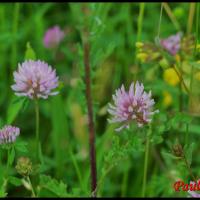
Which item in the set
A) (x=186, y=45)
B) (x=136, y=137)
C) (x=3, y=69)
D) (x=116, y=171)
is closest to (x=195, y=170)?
(x=116, y=171)

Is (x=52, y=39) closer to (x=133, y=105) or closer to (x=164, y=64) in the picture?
(x=164, y=64)

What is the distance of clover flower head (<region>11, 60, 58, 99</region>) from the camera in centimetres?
130

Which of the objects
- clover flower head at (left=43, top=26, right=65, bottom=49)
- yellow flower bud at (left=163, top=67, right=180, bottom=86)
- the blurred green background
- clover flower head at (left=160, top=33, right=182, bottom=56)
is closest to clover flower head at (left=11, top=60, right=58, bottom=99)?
the blurred green background

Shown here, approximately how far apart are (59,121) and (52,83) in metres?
0.62

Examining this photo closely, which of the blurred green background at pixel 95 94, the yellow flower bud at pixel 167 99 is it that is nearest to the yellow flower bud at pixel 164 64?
the blurred green background at pixel 95 94

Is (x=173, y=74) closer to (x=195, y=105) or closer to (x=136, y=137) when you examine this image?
(x=195, y=105)

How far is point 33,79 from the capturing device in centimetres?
130

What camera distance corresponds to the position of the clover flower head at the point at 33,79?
1302 mm

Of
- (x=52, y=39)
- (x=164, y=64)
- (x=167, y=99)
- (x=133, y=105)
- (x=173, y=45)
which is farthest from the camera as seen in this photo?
(x=52, y=39)

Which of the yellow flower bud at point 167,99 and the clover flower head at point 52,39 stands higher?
the clover flower head at point 52,39

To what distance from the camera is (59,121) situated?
1937 mm

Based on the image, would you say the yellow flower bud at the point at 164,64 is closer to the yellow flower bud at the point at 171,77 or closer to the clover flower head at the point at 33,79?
the yellow flower bud at the point at 171,77

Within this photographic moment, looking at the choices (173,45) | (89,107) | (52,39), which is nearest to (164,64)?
(173,45)

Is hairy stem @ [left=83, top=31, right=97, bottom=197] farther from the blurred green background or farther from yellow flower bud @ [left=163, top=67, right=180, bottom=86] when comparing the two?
yellow flower bud @ [left=163, top=67, right=180, bottom=86]
